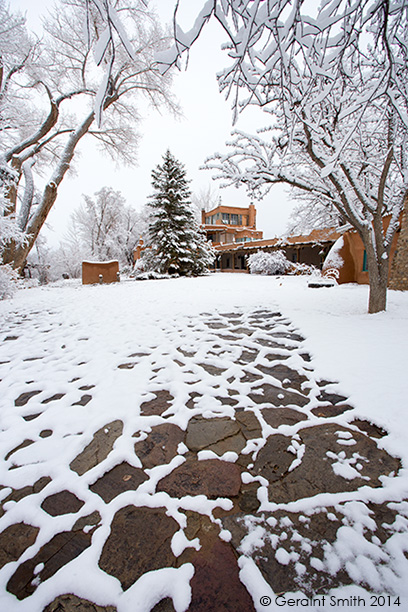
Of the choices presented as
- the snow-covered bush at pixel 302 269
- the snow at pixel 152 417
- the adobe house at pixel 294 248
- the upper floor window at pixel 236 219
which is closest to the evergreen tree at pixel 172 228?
the adobe house at pixel 294 248

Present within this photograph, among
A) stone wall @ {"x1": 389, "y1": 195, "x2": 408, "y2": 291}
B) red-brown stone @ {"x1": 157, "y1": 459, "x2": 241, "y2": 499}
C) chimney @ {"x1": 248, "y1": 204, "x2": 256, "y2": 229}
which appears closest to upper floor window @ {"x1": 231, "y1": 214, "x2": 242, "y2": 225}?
chimney @ {"x1": 248, "y1": 204, "x2": 256, "y2": 229}

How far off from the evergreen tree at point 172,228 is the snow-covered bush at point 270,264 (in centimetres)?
360

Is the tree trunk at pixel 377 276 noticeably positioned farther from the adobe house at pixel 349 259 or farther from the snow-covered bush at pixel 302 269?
the snow-covered bush at pixel 302 269

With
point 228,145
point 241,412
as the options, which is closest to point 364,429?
point 241,412

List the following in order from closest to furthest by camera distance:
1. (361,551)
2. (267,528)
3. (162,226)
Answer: (361,551)
(267,528)
(162,226)

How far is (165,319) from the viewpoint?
513cm

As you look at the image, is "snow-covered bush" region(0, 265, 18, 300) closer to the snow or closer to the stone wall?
the snow

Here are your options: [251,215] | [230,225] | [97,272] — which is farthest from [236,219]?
[97,272]

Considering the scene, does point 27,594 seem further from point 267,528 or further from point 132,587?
point 267,528

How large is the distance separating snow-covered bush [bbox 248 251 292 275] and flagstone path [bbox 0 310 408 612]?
561 inches

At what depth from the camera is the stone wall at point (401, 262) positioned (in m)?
6.59

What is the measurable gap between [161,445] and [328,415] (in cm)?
132

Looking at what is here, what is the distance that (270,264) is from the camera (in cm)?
1599

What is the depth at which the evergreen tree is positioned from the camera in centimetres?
1465
